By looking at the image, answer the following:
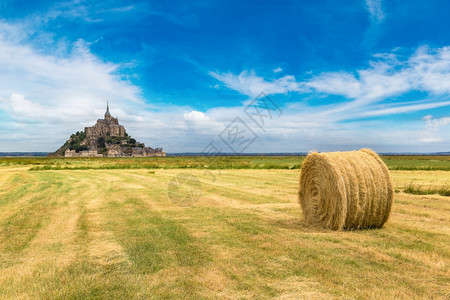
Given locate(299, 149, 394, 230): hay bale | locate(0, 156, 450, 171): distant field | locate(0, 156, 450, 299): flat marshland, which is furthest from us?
locate(0, 156, 450, 171): distant field

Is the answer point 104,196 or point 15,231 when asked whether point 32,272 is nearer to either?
point 15,231

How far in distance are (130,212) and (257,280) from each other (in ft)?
21.9

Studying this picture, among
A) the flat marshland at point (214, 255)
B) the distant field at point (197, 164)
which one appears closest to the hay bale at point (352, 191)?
the flat marshland at point (214, 255)

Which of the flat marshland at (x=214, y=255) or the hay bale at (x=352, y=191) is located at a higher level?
the hay bale at (x=352, y=191)

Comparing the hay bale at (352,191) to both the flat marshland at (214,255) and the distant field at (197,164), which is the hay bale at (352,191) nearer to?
the flat marshland at (214,255)

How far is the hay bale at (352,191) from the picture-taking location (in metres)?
8.22

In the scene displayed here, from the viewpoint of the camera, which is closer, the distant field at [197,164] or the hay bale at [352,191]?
the hay bale at [352,191]

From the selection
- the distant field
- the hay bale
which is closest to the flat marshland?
the hay bale

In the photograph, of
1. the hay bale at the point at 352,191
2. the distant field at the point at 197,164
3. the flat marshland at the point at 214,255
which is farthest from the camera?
the distant field at the point at 197,164

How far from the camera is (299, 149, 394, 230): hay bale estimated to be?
27.0 feet

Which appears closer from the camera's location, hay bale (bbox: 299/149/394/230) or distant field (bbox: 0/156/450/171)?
hay bale (bbox: 299/149/394/230)

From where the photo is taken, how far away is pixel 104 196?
1443 cm

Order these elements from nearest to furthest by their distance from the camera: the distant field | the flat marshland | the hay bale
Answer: the flat marshland, the hay bale, the distant field

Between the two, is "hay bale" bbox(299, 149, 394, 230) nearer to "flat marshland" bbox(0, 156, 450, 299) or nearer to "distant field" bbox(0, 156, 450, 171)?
"flat marshland" bbox(0, 156, 450, 299)
